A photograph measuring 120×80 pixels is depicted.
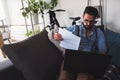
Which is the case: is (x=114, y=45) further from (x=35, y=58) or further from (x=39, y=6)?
(x=39, y=6)

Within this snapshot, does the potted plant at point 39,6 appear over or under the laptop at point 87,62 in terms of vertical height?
over

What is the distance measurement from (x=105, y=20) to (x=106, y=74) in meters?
1.22

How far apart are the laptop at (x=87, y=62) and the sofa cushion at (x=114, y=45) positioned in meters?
0.44

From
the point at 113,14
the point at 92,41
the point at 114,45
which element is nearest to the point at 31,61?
the point at 92,41

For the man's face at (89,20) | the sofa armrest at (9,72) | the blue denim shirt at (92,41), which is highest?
the man's face at (89,20)

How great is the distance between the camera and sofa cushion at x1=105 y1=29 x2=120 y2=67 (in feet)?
6.13

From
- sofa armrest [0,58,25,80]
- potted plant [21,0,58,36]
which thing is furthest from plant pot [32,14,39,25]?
sofa armrest [0,58,25,80]

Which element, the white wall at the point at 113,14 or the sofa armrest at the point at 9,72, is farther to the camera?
the white wall at the point at 113,14

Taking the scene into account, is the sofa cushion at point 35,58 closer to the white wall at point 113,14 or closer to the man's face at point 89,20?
the man's face at point 89,20

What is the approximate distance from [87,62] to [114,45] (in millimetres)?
596

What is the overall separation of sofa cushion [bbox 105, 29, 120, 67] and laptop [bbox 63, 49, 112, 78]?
1.44 feet

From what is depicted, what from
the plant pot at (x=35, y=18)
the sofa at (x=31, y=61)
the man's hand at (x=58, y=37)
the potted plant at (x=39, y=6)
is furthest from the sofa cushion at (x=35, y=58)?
the plant pot at (x=35, y=18)

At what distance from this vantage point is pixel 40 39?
5.45 feet

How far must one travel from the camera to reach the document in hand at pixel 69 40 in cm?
165
